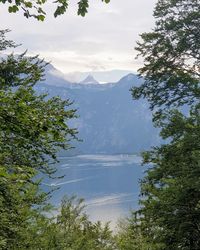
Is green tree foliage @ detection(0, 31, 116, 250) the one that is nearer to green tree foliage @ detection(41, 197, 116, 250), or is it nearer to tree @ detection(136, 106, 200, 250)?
green tree foliage @ detection(41, 197, 116, 250)

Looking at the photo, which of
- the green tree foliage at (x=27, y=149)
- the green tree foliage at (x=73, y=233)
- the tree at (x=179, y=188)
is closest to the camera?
the green tree foliage at (x=27, y=149)

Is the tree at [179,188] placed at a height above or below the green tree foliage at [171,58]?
below

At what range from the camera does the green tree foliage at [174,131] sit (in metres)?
16.7

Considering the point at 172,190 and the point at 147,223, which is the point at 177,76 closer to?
the point at 172,190

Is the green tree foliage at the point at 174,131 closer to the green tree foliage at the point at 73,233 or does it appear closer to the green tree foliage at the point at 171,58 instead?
the green tree foliage at the point at 171,58

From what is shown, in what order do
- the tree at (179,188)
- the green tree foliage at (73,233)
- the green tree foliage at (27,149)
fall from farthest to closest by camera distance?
the green tree foliage at (73,233)
the tree at (179,188)
the green tree foliage at (27,149)

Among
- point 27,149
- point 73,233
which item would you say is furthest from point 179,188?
point 73,233

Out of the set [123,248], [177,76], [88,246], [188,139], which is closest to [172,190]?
[188,139]

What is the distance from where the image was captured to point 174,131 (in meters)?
18.6

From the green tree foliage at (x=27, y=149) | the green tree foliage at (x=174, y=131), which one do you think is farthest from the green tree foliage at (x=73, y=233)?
the green tree foliage at (x=174, y=131)

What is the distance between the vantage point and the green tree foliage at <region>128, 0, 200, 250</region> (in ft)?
54.9

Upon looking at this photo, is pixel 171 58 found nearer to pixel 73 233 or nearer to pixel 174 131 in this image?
pixel 174 131

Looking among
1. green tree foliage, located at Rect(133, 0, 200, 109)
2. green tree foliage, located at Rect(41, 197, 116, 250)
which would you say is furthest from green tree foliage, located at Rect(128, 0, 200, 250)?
green tree foliage, located at Rect(41, 197, 116, 250)

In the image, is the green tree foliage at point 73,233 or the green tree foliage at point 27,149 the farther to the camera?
the green tree foliage at point 73,233
